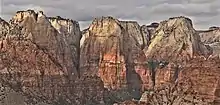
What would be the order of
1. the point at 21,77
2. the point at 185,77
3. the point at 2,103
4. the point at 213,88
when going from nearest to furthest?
1. the point at 213,88
2. the point at 185,77
3. the point at 2,103
4. the point at 21,77

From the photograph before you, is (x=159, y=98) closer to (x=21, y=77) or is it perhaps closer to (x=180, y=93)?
(x=180, y=93)

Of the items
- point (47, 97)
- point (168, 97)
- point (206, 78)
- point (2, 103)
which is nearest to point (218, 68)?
point (206, 78)

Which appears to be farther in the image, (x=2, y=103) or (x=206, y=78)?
(x=2, y=103)

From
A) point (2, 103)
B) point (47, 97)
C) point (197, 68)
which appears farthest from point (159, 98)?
point (47, 97)

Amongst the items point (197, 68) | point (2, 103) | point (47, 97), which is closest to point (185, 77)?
point (197, 68)

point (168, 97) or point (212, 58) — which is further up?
point (212, 58)

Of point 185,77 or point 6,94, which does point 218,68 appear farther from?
point 6,94

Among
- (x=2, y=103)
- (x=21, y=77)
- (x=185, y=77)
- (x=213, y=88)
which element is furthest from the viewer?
(x=21, y=77)

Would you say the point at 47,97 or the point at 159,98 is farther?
the point at 47,97

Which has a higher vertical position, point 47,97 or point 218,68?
point 218,68
